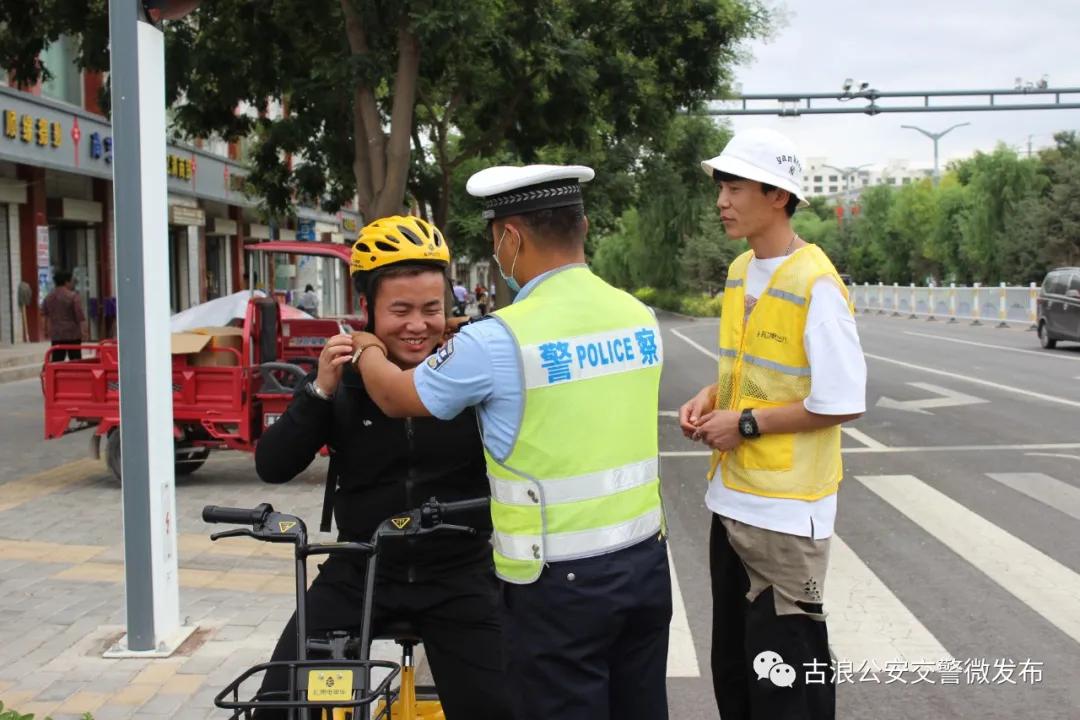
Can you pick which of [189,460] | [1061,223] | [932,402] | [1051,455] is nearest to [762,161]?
[189,460]

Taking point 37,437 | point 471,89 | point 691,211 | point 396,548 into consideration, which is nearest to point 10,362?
point 37,437

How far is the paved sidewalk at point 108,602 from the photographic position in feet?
15.8

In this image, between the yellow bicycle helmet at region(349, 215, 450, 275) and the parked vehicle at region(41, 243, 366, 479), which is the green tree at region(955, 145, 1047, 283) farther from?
the yellow bicycle helmet at region(349, 215, 450, 275)

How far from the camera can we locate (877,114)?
35.1 m

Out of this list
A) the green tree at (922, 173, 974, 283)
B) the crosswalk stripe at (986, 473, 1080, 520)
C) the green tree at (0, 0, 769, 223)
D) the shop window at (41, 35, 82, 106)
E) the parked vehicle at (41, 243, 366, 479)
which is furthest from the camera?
the green tree at (922, 173, 974, 283)

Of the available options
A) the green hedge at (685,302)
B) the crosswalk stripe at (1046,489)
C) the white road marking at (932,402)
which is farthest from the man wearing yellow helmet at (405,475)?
the green hedge at (685,302)

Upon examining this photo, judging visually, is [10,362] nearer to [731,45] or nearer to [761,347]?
[731,45]

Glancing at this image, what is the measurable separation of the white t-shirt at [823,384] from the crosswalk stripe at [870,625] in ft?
6.90

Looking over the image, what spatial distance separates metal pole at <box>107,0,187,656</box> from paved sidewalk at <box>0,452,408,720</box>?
27 cm

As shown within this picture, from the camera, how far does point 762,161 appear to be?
3.36 meters

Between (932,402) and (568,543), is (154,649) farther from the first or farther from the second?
(932,402)

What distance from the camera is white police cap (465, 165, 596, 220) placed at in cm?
264

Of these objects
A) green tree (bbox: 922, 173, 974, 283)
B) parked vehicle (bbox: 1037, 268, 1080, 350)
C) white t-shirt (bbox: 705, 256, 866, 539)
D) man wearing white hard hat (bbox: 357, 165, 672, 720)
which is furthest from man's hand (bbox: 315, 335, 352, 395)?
green tree (bbox: 922, 173, 974, 283)

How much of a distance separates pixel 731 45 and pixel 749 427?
15.4m
